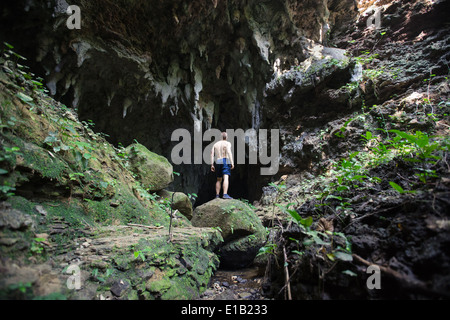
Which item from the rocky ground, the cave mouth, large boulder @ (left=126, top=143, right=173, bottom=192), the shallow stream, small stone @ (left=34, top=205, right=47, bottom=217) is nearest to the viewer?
the rocky ground

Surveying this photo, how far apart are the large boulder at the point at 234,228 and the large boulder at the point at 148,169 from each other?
107 cm

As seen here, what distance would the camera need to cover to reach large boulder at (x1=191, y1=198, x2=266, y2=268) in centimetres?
372

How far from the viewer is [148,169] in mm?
4281

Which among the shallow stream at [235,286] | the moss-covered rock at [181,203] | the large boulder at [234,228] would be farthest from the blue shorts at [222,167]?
the shallow stream at [235,286]

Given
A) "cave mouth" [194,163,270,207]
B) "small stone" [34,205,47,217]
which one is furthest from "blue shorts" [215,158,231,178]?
"small stone" [34,205,47,217]

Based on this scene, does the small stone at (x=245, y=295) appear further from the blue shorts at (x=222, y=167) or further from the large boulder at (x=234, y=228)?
the blue shorts at (x=222, y=167)

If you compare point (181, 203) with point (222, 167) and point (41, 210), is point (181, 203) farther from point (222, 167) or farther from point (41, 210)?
point (41, 210)

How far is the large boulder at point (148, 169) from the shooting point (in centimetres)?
419

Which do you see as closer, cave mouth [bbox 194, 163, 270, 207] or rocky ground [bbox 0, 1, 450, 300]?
rocky ground [bbox 0, 1, 450, 300]

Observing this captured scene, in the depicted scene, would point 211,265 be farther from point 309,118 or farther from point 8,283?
point 309,118

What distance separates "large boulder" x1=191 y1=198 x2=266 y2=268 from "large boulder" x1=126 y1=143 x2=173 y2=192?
42.0 inches

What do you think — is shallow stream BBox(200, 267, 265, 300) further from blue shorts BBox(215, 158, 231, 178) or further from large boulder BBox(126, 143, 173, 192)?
blue shorts BBox(215, 158, 231, 178)

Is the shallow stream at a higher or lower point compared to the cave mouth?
lower
